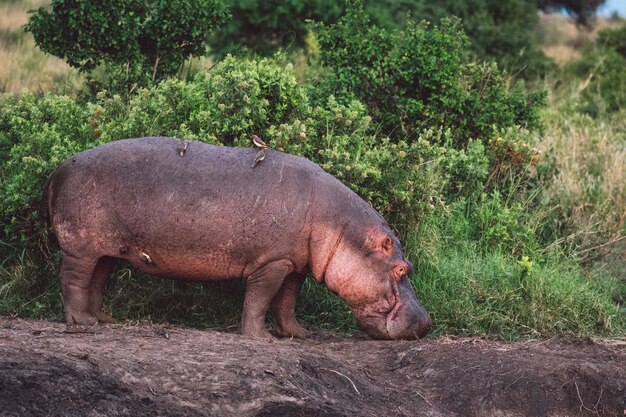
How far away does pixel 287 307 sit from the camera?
7355 mm

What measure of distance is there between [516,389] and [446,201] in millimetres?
3229

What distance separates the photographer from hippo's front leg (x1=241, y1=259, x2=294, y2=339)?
22.7 feet

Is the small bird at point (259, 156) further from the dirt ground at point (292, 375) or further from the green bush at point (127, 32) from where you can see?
the green bush at point (127, 32)

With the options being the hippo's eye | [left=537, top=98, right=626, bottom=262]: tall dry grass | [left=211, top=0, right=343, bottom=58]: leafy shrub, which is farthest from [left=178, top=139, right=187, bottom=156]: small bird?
[left=211, top=0, right=343, bottom=58]: leafy shrub

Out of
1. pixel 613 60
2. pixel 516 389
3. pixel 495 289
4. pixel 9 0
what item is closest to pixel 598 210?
pixel 495 289

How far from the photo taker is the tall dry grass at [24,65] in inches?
459

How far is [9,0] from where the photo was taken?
20.4m

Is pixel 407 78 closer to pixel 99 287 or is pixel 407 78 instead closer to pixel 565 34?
pixel 99 287

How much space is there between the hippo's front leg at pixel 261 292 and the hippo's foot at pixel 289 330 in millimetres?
303

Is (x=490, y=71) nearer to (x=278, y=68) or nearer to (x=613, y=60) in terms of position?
(x=278, y=68)

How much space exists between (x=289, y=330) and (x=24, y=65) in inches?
323

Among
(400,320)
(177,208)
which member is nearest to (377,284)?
(400,320)

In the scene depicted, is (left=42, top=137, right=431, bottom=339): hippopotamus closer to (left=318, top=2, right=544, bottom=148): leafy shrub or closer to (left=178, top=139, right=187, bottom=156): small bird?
(left=178, top=139, right=187, bottom=156): small bird

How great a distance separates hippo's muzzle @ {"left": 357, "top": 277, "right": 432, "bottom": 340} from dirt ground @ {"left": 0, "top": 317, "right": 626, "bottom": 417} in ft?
0.38
